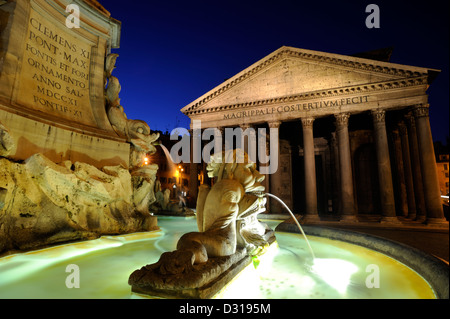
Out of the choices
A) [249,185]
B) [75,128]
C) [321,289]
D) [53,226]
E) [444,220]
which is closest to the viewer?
[321,289]

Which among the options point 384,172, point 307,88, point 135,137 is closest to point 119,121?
point 135,137

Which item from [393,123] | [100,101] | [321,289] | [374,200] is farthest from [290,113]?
[321,289]

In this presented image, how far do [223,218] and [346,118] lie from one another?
1461 centimetres

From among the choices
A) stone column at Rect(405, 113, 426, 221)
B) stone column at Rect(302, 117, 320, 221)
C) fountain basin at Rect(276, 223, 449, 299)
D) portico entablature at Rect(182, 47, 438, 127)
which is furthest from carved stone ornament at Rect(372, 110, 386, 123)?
fountain basin at Rect(276, 223, 449, 299)

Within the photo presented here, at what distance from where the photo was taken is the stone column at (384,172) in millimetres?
13164

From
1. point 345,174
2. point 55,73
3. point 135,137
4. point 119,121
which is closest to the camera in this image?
point 55,73

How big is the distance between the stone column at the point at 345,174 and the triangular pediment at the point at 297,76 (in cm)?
252

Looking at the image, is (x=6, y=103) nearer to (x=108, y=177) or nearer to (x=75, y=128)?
(x=75, y=128)

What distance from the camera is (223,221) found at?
3.18 metres

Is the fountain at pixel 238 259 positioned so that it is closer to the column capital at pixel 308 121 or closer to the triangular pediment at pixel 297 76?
the column capital at pixel 308 121

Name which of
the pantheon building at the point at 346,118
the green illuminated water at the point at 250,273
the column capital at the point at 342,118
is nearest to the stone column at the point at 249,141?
the pantheon building at the point at 346,118

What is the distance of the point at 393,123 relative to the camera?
1797 centimetres

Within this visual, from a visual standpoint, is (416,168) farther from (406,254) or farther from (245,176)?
Answer: (245,176)

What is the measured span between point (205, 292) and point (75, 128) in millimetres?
4774
